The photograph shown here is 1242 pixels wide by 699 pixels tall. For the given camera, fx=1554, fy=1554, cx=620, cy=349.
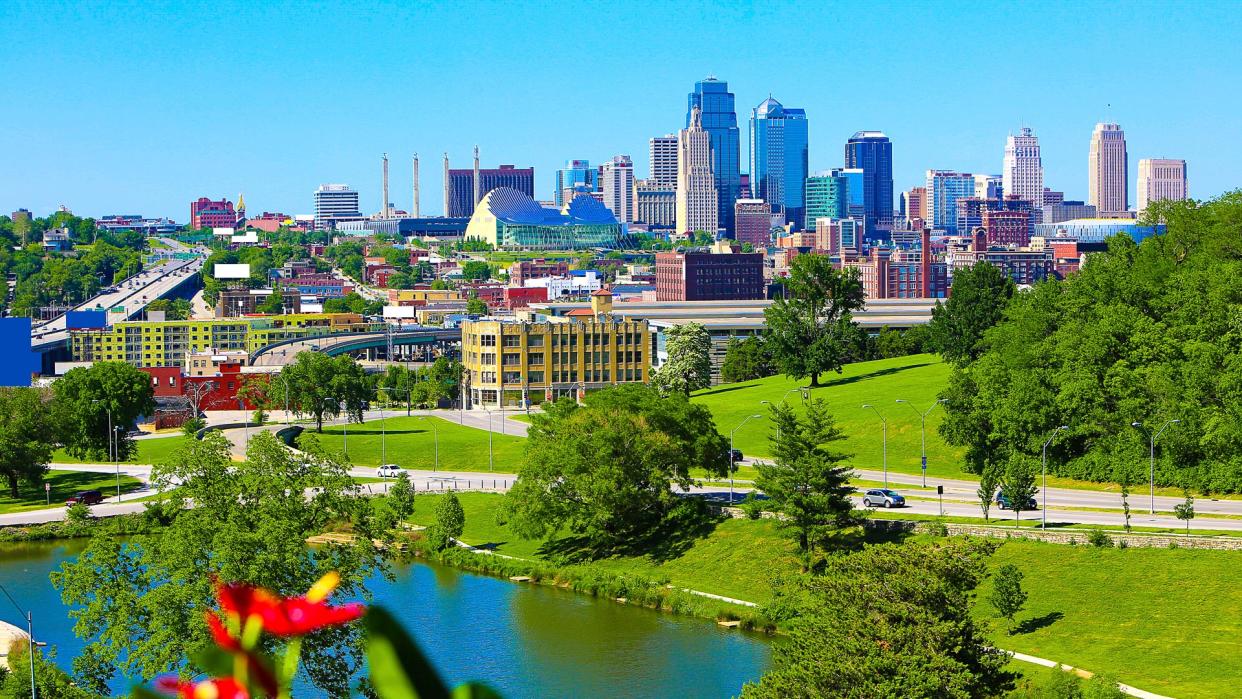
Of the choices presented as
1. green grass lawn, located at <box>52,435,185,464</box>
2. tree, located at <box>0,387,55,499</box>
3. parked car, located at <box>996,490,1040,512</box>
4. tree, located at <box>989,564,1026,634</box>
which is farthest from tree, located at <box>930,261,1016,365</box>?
tree, located at <box>0,387,55,499</box>

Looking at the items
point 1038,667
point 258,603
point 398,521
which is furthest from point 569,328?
point 258,603

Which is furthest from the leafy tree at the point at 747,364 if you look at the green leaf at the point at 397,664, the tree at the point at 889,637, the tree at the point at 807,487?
the green leaf at the point at 397,664

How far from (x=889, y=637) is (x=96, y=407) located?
62.5m

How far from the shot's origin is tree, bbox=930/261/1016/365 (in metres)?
84.6

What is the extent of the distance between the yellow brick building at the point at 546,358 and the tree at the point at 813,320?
1622cm

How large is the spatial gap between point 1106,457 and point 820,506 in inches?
636

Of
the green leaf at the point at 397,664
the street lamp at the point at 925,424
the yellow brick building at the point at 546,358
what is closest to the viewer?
the green leaf at the point at 397,664

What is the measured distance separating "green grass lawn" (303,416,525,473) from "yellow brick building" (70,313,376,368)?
59.3 meters

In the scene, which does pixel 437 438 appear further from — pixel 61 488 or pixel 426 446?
pixel 61 488

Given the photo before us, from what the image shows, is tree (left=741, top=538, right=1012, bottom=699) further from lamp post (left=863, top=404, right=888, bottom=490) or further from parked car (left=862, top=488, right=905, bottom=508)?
lamp post (left=863, top=404, right=888, bottom=490)

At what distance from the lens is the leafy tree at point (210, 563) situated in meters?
32.5

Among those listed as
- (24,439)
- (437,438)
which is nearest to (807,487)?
(437,438)

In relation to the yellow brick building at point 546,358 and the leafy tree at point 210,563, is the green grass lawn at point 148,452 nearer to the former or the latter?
the yellow brick building at point 546,358

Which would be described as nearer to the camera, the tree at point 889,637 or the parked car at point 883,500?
the tree at point 889,637
